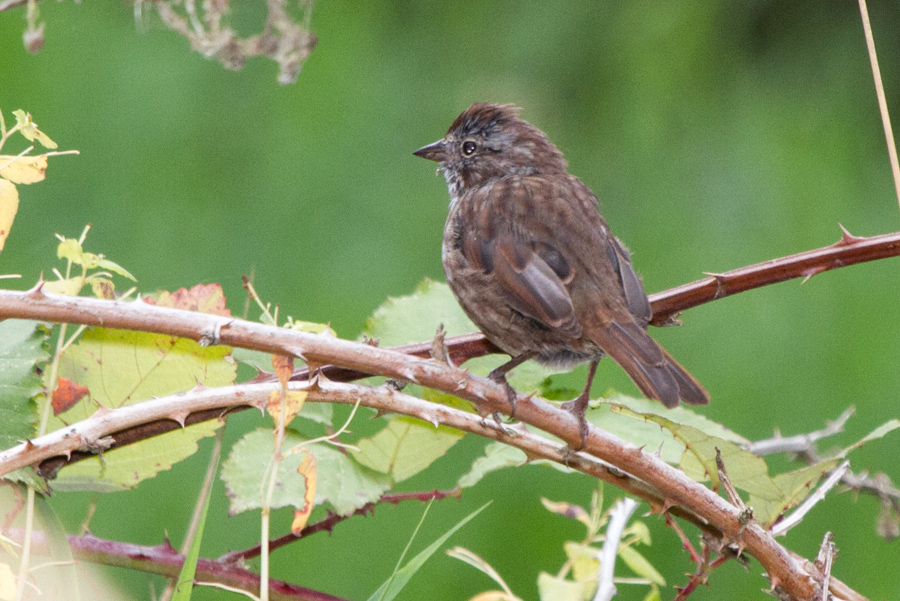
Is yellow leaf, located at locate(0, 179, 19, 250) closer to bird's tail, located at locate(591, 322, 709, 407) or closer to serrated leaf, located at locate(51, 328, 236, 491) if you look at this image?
serrated leaf, located at locate(51, 328, 236, 491)

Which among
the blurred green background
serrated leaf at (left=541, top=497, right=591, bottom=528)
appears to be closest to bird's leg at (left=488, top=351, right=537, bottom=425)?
serrated leaf at (left=541, top=497, right=591, bottom=528)

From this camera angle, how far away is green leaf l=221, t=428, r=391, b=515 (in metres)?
1.68

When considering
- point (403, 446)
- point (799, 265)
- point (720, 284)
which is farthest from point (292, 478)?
point (799, 265)

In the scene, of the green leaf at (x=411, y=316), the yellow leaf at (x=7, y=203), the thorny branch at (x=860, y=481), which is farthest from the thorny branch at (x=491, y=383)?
the thorny branch at (x=860, y=481)

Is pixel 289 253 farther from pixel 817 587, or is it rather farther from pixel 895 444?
pixel 817 587

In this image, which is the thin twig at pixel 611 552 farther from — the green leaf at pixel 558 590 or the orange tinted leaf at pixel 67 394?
Answer: the orange tinted leaf at pixel 67 394

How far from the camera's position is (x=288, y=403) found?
1361mm

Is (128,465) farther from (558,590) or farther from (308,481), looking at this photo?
(558,590)

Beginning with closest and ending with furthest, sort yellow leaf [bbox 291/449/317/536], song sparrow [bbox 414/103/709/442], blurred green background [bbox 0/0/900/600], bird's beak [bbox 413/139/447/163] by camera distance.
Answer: yellow leaf [bbox 291/449/317/536], song sparrow [bbox 414/103/709/442], bird's beak [bbox 413/139/447/163], blurred green background [bbox 0/0/900/600]

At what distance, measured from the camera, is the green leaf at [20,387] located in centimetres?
155

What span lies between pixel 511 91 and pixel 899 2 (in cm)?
225

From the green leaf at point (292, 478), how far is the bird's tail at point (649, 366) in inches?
29.8

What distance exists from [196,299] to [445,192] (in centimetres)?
384

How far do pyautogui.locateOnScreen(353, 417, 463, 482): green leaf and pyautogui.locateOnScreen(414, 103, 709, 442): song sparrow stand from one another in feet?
1.19
